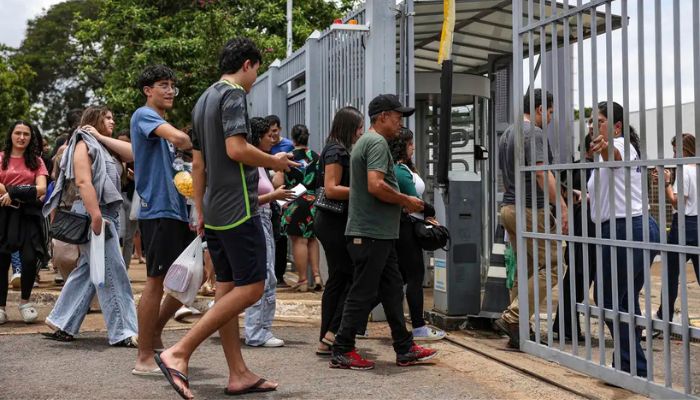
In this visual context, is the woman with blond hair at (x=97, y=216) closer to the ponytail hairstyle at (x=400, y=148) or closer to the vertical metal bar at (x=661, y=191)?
the ponytail hairstyle at (x=400, y=148)

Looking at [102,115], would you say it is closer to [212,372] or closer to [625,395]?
[212,372]

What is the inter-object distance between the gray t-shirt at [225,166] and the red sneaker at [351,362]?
137cm

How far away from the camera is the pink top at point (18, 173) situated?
8219 mm

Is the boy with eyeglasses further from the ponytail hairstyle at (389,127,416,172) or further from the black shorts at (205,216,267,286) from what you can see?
the ponytail hairstyle at (389,127,416,172)

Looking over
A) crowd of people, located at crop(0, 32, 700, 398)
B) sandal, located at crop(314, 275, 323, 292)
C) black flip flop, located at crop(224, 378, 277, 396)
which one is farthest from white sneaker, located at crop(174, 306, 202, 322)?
black flip flop, located at crop(224, 378, 277, 396)

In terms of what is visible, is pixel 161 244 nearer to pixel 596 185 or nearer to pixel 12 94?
pixel 596 185

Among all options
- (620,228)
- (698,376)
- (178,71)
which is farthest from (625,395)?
(178,71)

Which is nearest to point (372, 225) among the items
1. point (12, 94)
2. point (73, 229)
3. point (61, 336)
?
point (73, 229)

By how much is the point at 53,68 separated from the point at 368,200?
1862 inches

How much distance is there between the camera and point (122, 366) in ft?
19.9

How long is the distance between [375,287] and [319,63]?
427 cm

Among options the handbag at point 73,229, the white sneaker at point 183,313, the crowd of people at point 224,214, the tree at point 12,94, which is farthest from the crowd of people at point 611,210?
the tree at point 12,94

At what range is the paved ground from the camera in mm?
5277

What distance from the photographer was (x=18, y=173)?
8.24m
